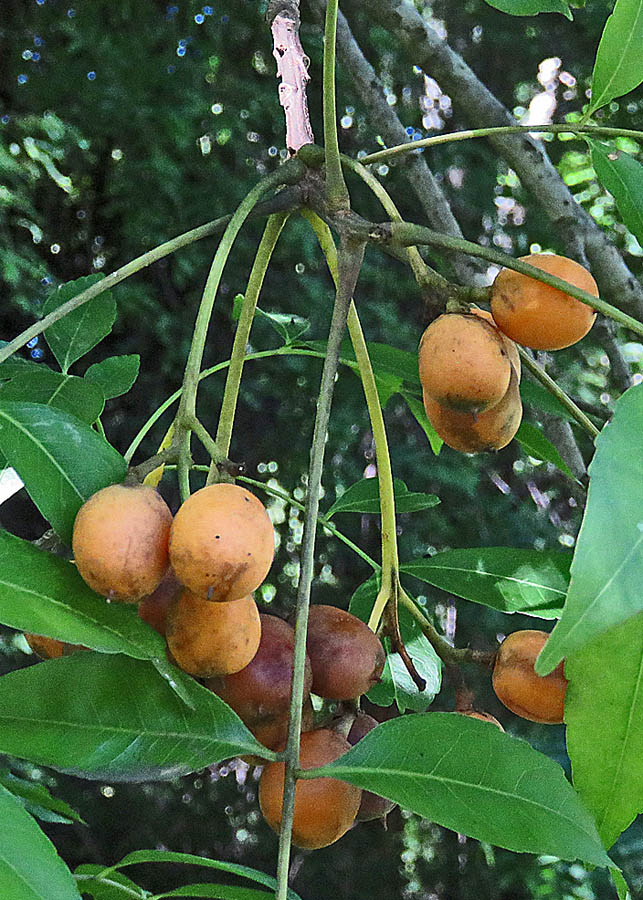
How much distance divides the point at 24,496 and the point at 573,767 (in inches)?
68.2

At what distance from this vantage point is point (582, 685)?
48 cm

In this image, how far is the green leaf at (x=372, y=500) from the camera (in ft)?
2.76

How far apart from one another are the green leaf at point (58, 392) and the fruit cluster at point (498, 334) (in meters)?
0.21

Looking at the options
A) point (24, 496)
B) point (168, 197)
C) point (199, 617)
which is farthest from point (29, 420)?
point (168, 197)

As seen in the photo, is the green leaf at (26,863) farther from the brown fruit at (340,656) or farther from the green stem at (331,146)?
the green stem at (331,146)

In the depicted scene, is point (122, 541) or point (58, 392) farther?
point (58, 392)

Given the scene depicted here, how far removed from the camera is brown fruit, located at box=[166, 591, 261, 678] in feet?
1.53

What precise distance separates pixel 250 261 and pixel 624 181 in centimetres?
152

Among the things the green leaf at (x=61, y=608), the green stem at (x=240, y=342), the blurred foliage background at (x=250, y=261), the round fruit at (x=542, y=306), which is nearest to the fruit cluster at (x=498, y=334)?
the round fruit at (x=542, y=306)

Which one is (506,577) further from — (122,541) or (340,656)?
(122,541)

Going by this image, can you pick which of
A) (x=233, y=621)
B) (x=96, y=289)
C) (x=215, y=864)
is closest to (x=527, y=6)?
(x=96, y=289)

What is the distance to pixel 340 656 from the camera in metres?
0.54

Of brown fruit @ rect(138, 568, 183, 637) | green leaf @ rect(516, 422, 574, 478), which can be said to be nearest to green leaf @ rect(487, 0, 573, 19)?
green leaf @ rect(516, 422, 574, 478)

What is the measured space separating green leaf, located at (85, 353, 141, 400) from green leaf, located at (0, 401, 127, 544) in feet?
0.77
